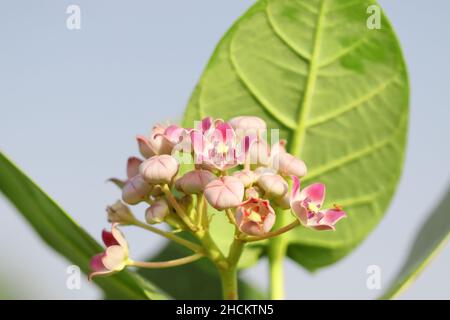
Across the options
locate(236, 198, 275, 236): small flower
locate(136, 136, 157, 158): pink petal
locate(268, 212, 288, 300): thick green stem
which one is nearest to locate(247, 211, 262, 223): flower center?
locate(236, 198, 275, 236): small flower

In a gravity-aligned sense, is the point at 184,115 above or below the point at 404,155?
above

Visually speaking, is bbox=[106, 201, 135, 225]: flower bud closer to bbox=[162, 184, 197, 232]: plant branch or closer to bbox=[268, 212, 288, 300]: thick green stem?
bbox=[162, 184, 197, 232]: plant branch

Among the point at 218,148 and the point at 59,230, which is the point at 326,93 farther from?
the point at 59,230

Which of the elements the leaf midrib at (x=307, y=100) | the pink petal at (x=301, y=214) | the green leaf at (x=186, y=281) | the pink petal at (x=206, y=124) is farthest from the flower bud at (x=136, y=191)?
the green leaf at (x=186, y=281)

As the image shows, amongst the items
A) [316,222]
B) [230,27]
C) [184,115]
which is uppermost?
[230,27]
